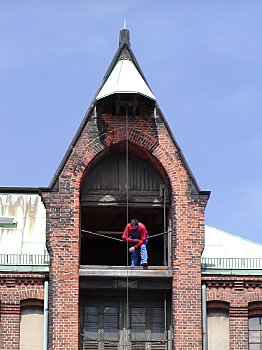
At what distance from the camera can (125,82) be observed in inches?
1348

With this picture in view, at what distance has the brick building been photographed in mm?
33094

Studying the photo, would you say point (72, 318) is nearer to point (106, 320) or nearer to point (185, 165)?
point (106, 320)

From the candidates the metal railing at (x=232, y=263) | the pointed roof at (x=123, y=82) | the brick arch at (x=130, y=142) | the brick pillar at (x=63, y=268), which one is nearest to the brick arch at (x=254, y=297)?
the metal railing at (x=232, y=263)

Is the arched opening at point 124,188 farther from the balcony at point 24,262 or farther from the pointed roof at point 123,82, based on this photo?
the balcony at point 24,262

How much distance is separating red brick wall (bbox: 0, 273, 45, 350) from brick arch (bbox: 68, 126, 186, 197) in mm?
3013

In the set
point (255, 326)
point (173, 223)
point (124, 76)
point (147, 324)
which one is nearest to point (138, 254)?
point (173, 223)

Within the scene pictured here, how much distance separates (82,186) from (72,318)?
13.1ft

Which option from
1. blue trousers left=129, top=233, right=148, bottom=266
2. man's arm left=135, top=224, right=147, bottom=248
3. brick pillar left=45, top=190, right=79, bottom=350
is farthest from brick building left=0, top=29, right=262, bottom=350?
man's arm left=135, top=224, right=147, bottom=248

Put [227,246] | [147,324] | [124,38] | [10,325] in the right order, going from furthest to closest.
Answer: [227,246] < [124,38] < [147,324] < [10,325]

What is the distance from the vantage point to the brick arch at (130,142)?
1342 inches

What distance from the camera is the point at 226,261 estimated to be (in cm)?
3453

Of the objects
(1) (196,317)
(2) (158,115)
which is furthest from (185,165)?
(1) (196,317)

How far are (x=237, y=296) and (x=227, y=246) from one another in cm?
300

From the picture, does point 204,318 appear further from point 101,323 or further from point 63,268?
point 63,268
